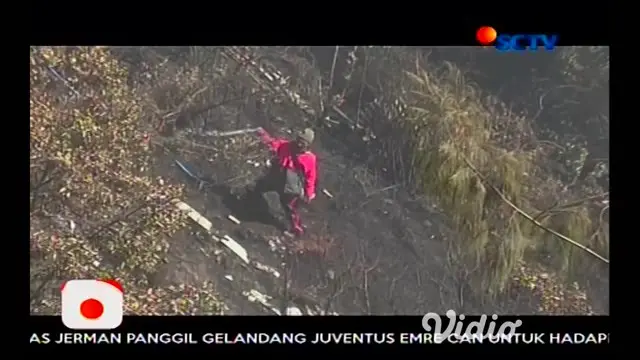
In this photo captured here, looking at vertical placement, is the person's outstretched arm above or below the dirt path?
above

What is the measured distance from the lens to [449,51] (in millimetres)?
3004

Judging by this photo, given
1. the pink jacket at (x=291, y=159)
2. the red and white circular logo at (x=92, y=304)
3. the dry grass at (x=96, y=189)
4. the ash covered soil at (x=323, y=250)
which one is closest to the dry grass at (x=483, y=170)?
the ash covered soil at (x=323, y=250)

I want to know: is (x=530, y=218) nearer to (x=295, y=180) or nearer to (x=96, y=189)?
(x=295, y=180)

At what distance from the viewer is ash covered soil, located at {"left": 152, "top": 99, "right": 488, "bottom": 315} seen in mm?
3029

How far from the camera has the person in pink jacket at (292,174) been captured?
3027 mm

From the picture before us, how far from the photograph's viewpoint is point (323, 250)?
3.04 metres

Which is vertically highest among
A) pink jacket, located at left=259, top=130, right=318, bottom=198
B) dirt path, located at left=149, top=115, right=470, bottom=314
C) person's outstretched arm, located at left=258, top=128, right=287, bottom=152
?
person's outstretched arm, located at left=258, top=128, right=287, bottom=152
